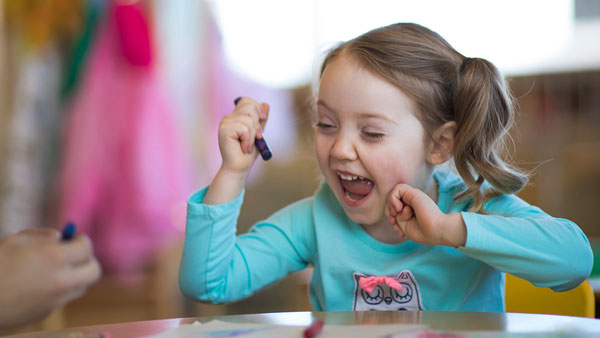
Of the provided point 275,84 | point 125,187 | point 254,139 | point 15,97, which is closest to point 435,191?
point 254,139

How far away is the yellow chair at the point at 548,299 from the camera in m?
0.97

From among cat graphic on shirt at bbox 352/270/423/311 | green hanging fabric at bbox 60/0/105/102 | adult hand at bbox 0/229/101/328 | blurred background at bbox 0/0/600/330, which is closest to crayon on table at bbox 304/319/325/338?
adult hand at bbox 0/229/101/328

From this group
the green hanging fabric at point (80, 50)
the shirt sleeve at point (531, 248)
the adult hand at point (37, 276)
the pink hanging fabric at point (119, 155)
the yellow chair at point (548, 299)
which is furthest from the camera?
the green hanging fabric at point (80, 50)

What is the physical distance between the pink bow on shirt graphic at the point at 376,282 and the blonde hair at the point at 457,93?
0.18 meters

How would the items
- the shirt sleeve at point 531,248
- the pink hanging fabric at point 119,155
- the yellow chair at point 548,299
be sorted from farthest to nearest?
the pink hanging fabric at point 119,155, the yellow chair at point 548,299, the shirt sleeve at point 531,248

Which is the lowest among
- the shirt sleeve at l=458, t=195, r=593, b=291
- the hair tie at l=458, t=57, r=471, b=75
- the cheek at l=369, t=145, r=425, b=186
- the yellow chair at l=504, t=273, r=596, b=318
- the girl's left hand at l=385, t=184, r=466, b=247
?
the yellow chair at l=504, t=273, r=596, b=318

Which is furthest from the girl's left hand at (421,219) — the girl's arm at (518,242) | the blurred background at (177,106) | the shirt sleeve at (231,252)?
the blurred background at (177,106)

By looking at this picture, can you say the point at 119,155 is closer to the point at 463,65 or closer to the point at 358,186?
the point at 358,186

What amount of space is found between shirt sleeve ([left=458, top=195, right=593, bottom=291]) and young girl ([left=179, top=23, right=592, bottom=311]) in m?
0.06

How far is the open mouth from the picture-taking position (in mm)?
1027

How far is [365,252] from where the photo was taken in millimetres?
1046

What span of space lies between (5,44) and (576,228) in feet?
7.61

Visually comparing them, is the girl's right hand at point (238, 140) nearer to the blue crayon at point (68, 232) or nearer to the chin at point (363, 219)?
the chin at point (363, 219)

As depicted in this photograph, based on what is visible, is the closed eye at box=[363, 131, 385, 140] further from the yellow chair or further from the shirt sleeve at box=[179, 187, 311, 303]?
the yellow chair
